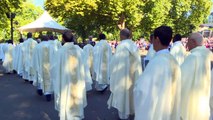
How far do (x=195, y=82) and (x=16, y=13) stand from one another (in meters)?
44.8

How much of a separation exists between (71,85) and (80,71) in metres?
0.39

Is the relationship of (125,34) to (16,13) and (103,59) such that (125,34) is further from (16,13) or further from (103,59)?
(16,13)

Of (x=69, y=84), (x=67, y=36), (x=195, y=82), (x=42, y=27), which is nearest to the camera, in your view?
(x=195, y=82)

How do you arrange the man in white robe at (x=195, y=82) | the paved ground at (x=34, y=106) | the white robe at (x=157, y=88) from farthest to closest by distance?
the paved ground at (x=34, y=106) → the man in white robe at (x=195, y=82) → the white robe at (x=157, y=88)

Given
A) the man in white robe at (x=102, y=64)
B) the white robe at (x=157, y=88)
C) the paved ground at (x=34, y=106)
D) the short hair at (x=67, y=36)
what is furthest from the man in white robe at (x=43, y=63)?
the white robe at (x=157, y=88)

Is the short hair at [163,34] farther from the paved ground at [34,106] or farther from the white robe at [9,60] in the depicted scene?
the white robe at [9,60]

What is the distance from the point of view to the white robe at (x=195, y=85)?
557cm

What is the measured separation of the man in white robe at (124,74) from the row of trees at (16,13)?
19.6 metres

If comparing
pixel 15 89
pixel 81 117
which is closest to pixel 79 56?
pixel 81 117

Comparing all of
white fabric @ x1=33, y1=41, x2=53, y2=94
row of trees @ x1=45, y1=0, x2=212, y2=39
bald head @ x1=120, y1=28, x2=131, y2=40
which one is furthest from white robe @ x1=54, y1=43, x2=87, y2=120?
row of trees @ x1=45, y1=0, x2=212, y2=39

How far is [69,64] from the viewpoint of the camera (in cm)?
796

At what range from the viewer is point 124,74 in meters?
8.39

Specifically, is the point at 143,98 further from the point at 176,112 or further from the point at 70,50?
the point at 70,50

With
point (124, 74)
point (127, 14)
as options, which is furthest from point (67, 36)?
point (127, 14)
